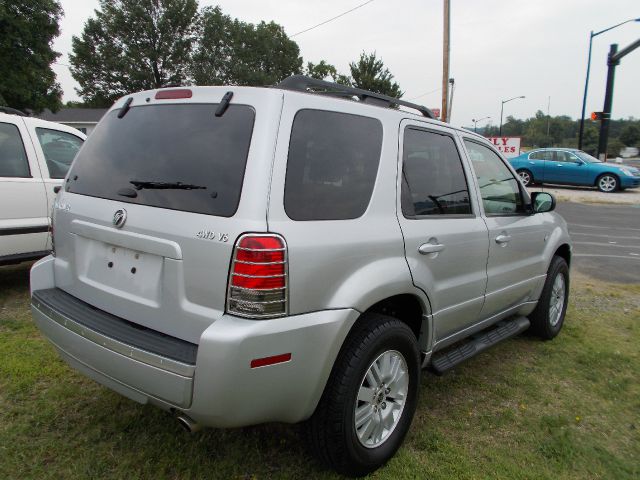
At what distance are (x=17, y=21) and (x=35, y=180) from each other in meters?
25.6

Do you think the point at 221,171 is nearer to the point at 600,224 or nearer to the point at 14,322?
the point at 14,322

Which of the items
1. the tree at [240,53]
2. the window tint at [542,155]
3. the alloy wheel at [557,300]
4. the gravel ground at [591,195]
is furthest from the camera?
the tree at [240,53]

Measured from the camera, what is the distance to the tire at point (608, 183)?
707 inches

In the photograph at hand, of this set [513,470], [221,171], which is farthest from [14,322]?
[513,470]

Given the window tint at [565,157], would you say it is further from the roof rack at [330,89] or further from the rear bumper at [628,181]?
the roof rack at [330,89]

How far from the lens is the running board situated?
2971 mm

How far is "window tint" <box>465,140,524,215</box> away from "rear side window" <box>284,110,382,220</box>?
1.19 meters

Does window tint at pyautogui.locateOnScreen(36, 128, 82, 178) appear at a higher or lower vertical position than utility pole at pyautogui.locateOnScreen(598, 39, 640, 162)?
lower

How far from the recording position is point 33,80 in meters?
26.0

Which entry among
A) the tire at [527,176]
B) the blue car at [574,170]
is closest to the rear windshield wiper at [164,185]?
the blue car at [574,170]

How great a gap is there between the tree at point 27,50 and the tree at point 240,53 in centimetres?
2017

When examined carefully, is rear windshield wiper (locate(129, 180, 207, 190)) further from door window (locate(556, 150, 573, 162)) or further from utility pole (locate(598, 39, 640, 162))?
A: utility pole (locate(598, 39, 640, 162))

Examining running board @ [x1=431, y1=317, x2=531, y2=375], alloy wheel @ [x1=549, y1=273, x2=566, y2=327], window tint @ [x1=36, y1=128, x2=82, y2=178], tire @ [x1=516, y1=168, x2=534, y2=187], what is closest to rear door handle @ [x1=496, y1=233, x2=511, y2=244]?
running board @ [x1=431, y1=317, x2=531, y2=375]

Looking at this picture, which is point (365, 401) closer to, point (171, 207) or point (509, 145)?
point (171, 207)
